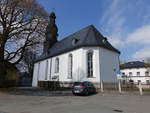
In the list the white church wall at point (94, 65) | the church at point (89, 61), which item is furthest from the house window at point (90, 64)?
the white church wall at point (94, 65)

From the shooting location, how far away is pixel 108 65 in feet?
71.5

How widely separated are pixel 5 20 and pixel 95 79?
14990 mm

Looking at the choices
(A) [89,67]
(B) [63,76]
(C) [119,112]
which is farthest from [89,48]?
(C) [119,112]

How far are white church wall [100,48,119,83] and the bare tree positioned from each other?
10.1m

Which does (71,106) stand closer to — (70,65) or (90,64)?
(90,64)

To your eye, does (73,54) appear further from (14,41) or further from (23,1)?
(23,1)

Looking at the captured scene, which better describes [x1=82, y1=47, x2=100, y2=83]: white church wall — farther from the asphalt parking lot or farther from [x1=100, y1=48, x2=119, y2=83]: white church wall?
the asphalt parking lot

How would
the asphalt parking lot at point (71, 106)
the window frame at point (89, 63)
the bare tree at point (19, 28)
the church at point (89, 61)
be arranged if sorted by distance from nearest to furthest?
the asphalt parking lot at point (71, 106) → the bare tree at point (19, 28) → the church at point (89, 61) → the window frame at point (89, 63)

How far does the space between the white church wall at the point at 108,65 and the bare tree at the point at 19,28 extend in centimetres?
1011

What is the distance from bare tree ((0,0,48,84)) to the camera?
16.9 meters

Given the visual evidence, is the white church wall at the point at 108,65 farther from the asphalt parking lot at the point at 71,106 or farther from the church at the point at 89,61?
the asphalt parking lot at the point at 71,106

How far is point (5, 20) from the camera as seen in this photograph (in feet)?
57.3

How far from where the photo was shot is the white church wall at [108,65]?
20.8 metres

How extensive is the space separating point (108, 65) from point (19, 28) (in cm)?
1452
